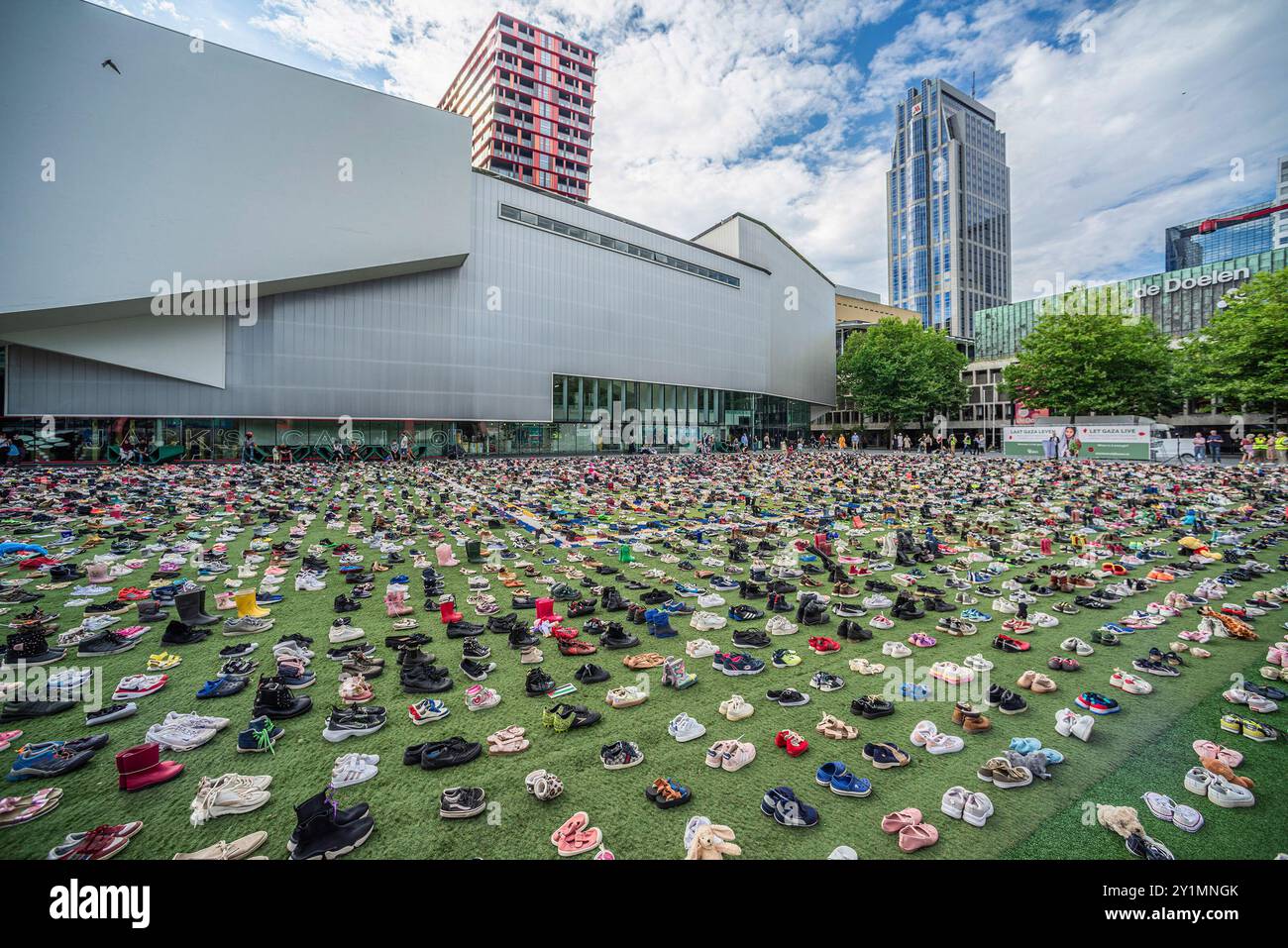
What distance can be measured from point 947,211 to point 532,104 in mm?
87759

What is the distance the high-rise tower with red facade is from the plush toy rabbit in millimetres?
76100

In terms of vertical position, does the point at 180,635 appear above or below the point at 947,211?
below

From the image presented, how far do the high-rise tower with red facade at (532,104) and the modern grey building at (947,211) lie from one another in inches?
3049

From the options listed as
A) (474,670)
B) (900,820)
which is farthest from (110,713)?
(900,820)

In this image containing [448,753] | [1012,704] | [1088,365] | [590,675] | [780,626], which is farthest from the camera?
[1088,365]

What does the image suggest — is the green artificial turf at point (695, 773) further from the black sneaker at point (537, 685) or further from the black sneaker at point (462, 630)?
the black sneaker at point (462, 630)

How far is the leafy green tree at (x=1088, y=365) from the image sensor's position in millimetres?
36969

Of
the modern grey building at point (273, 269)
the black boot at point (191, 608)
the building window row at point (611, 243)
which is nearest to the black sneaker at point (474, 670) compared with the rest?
the black boot at point (191, 608)

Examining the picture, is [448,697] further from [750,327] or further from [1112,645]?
[750,327]

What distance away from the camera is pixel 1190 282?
6725cm

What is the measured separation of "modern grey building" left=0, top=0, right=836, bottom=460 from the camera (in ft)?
62.6

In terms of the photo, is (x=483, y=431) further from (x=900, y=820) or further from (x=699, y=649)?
(x=900, y=820)

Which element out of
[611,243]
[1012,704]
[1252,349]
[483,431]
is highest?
[611,243]

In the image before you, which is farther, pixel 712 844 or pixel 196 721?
pixel 196 721
